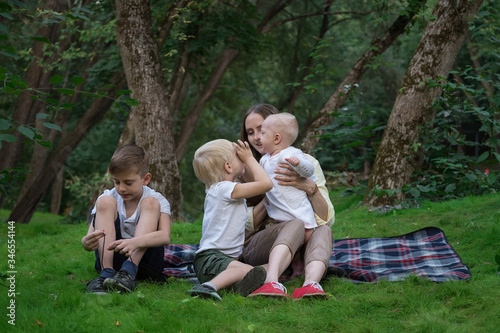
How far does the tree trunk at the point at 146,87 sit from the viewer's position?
23.3ft

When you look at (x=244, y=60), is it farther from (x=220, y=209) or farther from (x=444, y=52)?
(x=220, y=209)

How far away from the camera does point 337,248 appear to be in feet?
16.2

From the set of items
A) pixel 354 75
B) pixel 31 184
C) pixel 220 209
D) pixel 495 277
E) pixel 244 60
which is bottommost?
pixel 31 184

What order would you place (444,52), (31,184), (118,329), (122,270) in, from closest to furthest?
(118,329), (122,270), (444,52), (31,184)

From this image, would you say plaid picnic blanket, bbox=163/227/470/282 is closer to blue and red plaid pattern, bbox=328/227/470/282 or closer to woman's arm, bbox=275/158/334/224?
blue and red plaid pattern, bbox=328/227/470/282

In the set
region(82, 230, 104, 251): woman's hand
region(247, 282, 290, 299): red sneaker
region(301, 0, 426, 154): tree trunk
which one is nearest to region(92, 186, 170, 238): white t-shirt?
region(82, 230, 104, 251): woman's hand

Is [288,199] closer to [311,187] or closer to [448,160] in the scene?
[311,187]

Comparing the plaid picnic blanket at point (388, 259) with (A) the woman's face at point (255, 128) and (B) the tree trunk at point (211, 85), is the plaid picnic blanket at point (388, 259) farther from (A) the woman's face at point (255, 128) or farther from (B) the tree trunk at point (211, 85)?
(B) the tree trunk at point (211, 85)

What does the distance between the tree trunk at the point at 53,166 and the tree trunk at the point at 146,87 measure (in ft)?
14.1

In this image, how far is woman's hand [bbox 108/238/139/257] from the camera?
352 centimetres

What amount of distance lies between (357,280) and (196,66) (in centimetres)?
955

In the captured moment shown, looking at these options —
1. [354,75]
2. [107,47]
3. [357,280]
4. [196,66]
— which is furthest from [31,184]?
[357,280]

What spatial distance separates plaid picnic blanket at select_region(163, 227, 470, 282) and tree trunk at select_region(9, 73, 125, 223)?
7.26 metres

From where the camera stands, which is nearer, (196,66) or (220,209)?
(220,209)
